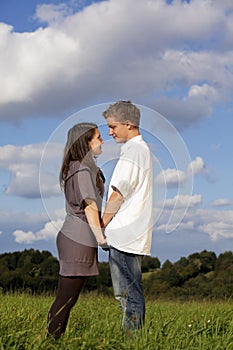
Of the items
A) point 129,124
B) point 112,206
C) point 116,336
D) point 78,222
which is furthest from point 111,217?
point 116,336

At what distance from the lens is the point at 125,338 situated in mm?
5102

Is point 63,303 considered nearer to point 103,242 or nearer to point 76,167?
point 103,242

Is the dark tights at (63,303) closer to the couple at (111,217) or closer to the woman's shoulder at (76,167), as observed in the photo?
Answer: the couple at (111,217)

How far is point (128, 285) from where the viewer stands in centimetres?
511

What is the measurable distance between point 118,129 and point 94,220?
73 cm

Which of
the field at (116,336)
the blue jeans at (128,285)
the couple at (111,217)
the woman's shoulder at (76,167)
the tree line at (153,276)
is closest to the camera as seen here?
the field at (116,336)

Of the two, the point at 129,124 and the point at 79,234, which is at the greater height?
the point at 129,124

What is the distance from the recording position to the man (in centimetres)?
493

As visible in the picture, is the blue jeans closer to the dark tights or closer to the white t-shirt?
the white t-shirt

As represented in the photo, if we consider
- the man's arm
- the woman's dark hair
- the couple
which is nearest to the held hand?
the couple

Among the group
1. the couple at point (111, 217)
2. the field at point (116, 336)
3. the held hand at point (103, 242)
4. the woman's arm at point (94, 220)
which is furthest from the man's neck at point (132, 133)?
the field at point (116, 336)

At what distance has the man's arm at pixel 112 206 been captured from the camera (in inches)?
192

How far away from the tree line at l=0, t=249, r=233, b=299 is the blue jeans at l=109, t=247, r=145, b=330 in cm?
139

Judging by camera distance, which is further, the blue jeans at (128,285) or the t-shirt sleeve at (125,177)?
the blue jeans at (128,285)
